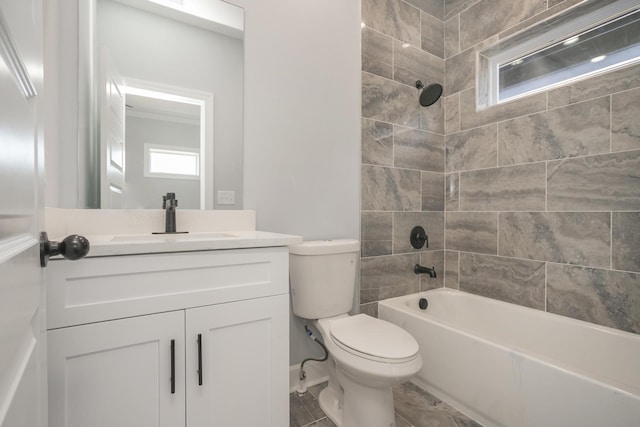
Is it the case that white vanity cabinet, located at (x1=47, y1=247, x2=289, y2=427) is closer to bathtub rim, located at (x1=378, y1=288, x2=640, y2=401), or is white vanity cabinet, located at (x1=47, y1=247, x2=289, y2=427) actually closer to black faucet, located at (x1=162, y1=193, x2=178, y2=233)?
black faucet, located at (x1=162, y1=193, x2=178, y2=233)

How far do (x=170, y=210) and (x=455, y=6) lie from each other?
98.3 inches

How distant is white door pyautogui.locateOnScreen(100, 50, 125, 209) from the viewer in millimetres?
1266

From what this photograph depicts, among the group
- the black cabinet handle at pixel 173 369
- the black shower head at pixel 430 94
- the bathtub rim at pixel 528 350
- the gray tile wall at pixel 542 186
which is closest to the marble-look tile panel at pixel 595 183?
the gray tile wall at pixel 542 186

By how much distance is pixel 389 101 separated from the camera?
2.04 meters

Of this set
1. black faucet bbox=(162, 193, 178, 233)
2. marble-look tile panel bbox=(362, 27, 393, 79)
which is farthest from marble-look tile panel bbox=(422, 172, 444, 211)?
black faucet bbox=(162, 193, 178, 233)

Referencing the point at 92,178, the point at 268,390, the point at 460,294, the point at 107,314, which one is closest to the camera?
the point at 107,314

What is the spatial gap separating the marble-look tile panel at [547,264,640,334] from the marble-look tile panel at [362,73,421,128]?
131cm

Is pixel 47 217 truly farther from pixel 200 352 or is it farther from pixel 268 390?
pixel 268 390

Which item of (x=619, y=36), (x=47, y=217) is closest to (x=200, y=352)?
(x=47, y=217)

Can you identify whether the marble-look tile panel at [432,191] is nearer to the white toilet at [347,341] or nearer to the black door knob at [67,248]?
the white toilet at [347,341]

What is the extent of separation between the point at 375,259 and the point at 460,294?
0.72 m

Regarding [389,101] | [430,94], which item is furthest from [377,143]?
[430,94]

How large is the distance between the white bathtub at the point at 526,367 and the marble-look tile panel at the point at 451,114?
1.28 metres

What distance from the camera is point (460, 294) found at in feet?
7.04
